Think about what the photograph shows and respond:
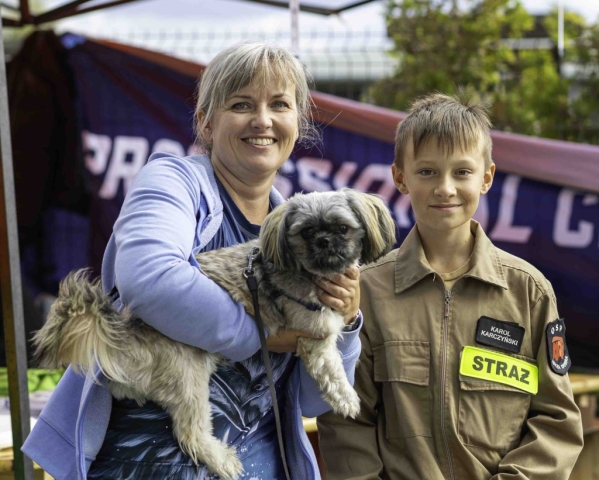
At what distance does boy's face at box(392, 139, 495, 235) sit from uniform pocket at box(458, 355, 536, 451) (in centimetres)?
60

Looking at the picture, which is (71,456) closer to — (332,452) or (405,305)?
(332,452)

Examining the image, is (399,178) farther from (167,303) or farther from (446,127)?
(167,303)

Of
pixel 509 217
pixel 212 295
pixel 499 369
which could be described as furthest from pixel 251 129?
pixel 509 217

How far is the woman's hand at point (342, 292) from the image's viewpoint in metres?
2.29

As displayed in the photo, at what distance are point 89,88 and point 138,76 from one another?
406mm

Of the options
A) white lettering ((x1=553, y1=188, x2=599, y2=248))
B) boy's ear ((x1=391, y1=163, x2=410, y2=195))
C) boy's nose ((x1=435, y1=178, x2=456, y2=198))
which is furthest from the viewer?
white lettering ((x1=553, y1=188, x2=599, y2=248))

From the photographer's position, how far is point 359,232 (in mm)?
2367

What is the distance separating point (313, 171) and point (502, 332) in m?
2.83

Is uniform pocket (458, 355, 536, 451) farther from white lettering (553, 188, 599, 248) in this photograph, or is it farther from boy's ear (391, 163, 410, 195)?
white lettering (553, 188, 599, 248)

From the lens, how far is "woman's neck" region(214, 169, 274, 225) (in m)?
2.35

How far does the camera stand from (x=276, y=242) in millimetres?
2264

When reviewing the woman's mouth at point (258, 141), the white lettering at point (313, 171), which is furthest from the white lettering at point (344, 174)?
the woman's mouth at point (258, 141)

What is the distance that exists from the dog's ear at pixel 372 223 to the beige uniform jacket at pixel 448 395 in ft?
1.26

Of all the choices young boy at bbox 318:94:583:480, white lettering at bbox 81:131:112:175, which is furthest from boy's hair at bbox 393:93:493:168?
white lettering at bbox 81:131:112:175
